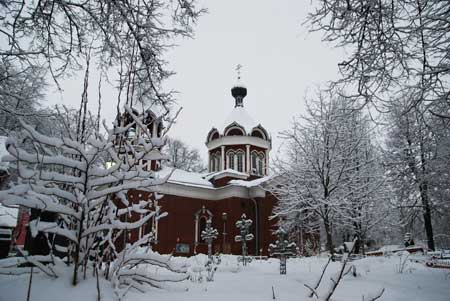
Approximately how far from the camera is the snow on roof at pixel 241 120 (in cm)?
2956

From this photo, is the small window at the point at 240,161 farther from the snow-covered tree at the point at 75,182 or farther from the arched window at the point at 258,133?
the snow-covered tree at the point at 75,182

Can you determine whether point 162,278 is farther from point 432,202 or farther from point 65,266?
point 432,202

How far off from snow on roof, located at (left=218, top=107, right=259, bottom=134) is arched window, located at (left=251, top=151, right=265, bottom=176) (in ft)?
7.12

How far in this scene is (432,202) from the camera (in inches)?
715

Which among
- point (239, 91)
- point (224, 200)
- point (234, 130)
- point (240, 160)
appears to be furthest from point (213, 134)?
point (224, 200)

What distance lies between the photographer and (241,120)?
30250 millimetres

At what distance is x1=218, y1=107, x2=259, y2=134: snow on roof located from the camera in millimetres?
29562

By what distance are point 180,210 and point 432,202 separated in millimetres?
15769

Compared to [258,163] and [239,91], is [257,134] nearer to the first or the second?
[258,163]

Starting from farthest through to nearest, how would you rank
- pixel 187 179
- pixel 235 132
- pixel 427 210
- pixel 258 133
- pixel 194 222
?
pixel 258 133 < pixel 235 132 < pixel 187 179 < pixel 194 222 < pixel 427 210

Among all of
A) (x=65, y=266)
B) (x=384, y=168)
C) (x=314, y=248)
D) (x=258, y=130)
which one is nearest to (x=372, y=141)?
(x=384, y=168)

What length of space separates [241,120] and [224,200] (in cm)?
802

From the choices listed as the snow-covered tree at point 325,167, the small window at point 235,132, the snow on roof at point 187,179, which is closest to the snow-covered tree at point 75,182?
the snow-covered tree at point 325,167

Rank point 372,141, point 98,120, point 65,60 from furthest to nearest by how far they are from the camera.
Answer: point 372,141
point 65,60
point 98,120
